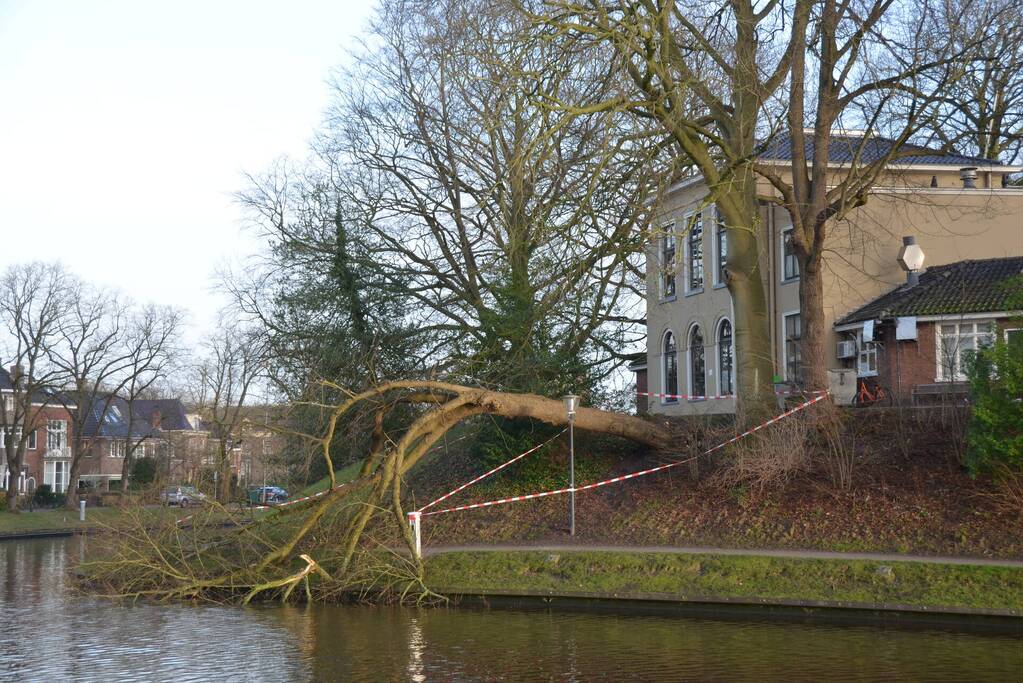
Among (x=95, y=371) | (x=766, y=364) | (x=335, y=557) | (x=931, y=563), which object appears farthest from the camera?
(x=95, y=371)

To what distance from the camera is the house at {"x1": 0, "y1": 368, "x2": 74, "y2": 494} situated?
70.4 meters

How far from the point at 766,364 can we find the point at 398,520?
9430 millimetres

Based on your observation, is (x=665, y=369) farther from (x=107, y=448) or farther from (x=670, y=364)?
(x=107, y=448)

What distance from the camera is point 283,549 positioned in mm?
20281

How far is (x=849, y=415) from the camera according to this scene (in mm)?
24734

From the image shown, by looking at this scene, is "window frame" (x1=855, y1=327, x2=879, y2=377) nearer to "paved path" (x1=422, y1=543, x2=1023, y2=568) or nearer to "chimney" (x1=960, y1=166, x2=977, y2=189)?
"chimney" (x1=960, y1=166, x2=977, y2=189)

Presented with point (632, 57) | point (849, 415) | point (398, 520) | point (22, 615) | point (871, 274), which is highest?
point (632, 57)

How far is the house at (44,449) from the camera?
70.4 meters

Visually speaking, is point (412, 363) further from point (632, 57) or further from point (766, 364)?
point (632, 57)

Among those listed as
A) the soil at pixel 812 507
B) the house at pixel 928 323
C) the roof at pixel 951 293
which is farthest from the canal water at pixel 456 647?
the roof at pixel 951 293

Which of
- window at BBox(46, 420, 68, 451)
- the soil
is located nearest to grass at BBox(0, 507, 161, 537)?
window at BBox(46, 420, 68, 451)

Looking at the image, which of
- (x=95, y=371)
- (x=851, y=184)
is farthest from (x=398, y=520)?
(x=95, y=371)

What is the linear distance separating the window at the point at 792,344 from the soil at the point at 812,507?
728cm

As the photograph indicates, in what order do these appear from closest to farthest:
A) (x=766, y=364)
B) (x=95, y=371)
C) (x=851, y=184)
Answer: (x=851, y=184), (x=766, y=364), (x=95, y=371)
